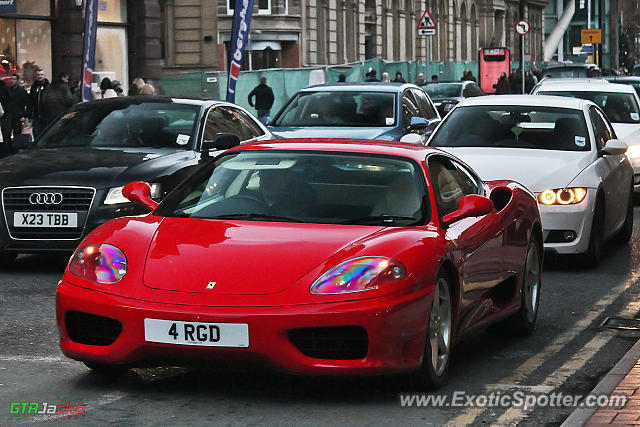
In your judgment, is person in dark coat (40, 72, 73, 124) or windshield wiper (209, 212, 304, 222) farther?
person in dark coat (40, 72, 73, 124)

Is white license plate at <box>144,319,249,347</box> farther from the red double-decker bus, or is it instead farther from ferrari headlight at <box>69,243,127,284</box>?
the red double-decker bus

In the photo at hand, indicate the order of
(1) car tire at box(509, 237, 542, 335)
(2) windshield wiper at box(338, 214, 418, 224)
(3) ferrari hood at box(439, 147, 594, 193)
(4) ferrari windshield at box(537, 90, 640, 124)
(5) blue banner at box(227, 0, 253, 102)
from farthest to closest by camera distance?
1. (5) blue banner at box(227, 0, 253, 102)
2. (4) ferrari windshield at box(537, 90, 640, 124)
3. (3) ferrari hood at box(439, 147, 594, 193)
4. (1) car tire at box(509, 237, 542, 335)
5. (2) windshield wiper at box(338, 214, 418, 224)

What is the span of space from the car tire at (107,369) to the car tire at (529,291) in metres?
2.62

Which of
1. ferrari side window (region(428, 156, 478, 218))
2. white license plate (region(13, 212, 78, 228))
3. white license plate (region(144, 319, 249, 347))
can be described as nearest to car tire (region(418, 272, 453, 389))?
ferrari side window (region(428, 156, 478, 218))

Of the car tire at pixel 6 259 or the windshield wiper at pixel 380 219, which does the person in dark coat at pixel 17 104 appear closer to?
the car tire at pixel 6 259

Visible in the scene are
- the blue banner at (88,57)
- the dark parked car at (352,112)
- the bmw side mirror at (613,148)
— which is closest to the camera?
the bmw side mirror at (613,148)

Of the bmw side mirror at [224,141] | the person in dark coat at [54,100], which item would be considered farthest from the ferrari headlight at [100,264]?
the person in dark coat at [54,100]

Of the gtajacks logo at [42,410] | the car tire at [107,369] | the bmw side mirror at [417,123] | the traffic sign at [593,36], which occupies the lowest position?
the gtajacks logo at [42,410]

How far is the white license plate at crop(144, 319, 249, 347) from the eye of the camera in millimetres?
6227

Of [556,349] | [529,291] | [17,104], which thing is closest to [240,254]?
[556,349]

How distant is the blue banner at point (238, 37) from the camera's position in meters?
23.9

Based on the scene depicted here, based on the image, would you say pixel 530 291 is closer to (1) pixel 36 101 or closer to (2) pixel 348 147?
(2) pixel 348 147

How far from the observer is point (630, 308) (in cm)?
999

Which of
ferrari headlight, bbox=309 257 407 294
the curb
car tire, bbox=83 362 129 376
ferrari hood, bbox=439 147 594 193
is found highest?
ferrari hood, bbox=439 147 594 193
